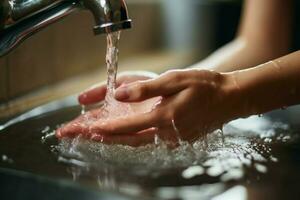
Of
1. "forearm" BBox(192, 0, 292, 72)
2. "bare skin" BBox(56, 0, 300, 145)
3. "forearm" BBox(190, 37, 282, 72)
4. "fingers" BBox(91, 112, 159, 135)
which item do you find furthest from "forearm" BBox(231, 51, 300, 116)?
"forearm" BBox(192, 0, 292, 72)

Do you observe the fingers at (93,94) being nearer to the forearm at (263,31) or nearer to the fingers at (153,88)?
the fingers at (153,88)

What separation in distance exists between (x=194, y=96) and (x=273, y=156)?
5.5 inches

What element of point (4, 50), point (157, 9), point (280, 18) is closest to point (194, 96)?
point (4, 50)

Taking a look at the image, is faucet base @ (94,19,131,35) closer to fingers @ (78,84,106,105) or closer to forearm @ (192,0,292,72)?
fingers @ (78,84,106,105)

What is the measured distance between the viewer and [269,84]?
67cm

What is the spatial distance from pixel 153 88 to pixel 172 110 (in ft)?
0.12

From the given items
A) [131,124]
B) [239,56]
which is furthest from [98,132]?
[239,56]

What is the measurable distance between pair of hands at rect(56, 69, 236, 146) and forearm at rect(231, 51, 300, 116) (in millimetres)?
21

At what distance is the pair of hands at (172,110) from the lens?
60cm

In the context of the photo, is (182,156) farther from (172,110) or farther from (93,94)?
(93,94)

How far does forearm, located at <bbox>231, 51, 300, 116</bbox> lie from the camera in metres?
0.66

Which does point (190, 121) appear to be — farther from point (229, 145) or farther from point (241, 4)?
point (241, 4)

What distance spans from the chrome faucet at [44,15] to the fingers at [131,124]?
0.38ft

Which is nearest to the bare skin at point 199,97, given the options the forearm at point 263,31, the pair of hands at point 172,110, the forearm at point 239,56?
the pair of hands at point 172,110
